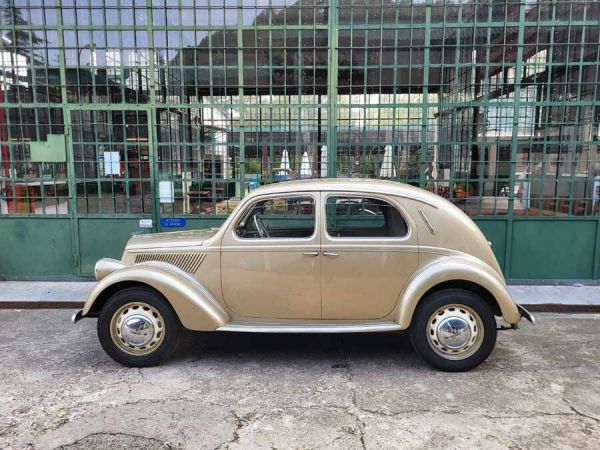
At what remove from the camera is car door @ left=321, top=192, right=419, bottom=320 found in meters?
4.29

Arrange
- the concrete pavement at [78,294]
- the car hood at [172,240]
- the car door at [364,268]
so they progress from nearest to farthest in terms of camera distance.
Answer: the car door at [364,268], the car hood at [172,240], the concrete pavement at [78,294]

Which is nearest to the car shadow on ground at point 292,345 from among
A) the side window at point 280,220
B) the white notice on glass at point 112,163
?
the side window at point 280,220

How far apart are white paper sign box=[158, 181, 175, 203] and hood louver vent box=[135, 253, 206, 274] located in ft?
10.2

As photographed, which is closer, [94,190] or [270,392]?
[270,392]

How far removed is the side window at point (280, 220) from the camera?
14.6 ft

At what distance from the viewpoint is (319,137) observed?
739 centimetres

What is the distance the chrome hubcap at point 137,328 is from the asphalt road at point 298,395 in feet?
0.76

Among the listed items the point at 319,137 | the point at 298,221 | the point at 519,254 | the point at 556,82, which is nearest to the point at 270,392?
the point at 298,221

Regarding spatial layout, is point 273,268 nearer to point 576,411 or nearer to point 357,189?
point 357,189

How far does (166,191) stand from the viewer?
7.55 metres

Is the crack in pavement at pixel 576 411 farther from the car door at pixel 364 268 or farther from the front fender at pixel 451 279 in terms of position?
the car door at pixel 364 268

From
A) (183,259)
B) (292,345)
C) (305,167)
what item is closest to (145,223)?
(305,167)

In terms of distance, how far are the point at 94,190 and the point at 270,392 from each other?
5.15m

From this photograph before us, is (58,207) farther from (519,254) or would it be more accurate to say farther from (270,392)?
(519,254)
